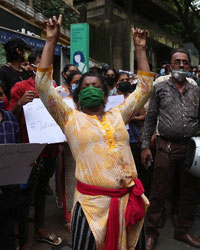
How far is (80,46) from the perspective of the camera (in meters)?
6.18

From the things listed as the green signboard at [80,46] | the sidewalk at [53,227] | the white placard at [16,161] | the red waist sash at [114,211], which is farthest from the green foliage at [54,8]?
the red waist sash at [114,211]

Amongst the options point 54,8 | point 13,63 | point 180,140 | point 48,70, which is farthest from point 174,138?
point 54,8

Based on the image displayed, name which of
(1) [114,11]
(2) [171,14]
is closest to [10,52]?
(1) [114,11]

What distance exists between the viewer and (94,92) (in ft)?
5.64

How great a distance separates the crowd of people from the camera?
161 centimetres

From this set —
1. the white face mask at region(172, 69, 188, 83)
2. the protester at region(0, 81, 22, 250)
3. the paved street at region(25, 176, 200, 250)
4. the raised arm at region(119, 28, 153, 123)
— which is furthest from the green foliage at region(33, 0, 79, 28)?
the raised arm at region(119, 28, 153, 123)

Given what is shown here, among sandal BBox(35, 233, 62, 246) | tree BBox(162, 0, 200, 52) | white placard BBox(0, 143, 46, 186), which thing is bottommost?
sandal BBox(35, 233, 62, 246)

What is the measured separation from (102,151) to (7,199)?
878 mm

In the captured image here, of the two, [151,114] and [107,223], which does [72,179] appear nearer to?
[151,114]

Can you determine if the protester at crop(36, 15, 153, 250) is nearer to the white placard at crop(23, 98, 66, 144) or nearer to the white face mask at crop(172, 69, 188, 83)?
the white placard at crop(23, 98, 66, 144)

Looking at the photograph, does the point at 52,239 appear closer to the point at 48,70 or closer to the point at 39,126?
the point at 39,126

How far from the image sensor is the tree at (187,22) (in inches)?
572

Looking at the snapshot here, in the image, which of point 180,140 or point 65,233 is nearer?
point 180,140

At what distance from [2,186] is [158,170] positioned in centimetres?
153
